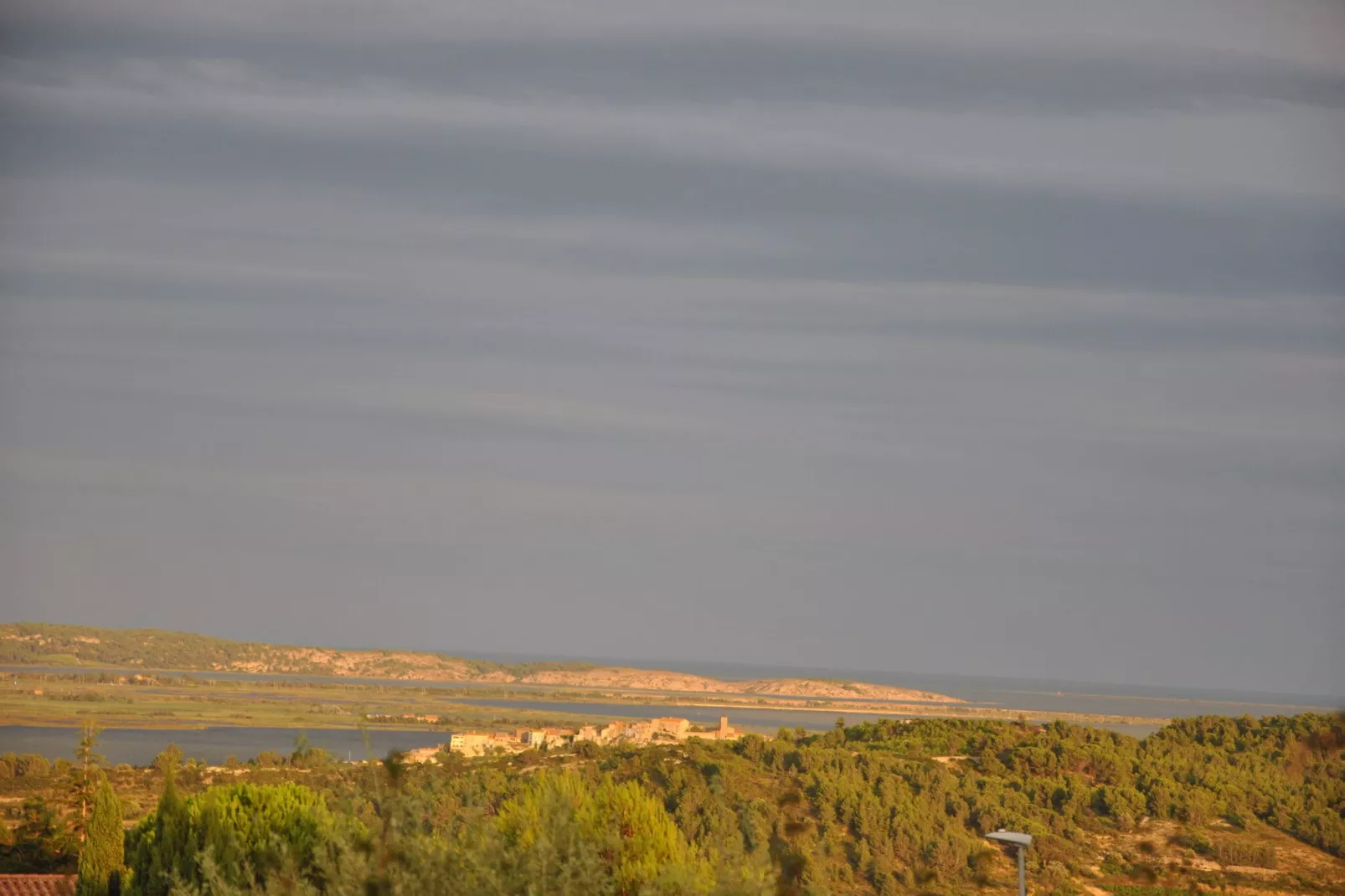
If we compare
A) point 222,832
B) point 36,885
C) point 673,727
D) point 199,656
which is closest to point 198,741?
point 673,727

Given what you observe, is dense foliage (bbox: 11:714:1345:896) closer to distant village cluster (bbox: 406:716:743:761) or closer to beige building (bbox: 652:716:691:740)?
distant village cluster (bbox: 406:716:743:761)

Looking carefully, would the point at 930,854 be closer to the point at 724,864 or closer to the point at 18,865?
the point at 18,865

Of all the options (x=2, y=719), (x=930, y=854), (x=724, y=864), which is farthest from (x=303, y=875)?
(x=2, y=719)

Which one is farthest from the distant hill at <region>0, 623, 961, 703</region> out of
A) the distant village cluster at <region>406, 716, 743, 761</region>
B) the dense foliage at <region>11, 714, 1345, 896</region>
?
the dense foliage at <region>11, 714, 1345, 896</region>

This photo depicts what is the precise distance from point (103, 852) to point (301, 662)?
167381 millimetres

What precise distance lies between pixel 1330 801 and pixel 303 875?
31948mm

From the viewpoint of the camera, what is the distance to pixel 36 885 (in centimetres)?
2030

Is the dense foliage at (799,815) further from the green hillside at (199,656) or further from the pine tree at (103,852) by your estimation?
the green hillside at (199,656)

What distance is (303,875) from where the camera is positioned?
1096 centimetres

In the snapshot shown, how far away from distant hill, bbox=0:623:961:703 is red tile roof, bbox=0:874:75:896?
473 ft

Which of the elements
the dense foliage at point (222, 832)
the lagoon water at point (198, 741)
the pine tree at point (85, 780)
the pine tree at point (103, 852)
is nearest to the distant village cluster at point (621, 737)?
the lagoon water at point (198, 741)

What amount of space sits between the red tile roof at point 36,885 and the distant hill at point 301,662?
473 feet

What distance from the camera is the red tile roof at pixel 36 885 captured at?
1942cm

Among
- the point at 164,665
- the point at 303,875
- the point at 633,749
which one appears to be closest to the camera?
the point at 303,875
